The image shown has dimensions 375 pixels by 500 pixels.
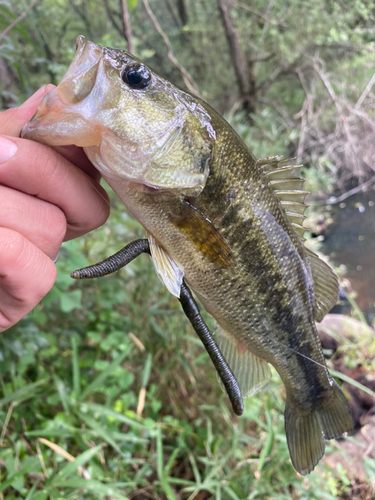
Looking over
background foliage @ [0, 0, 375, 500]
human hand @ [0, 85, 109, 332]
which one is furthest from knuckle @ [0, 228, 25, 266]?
background foliage @ [0, 0, 375, 500]

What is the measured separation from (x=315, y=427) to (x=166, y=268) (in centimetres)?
88

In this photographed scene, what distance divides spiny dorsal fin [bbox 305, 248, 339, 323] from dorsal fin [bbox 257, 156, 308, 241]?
0.13 metres

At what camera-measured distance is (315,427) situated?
1.24 metres

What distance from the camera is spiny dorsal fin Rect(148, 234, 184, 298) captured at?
887 mm

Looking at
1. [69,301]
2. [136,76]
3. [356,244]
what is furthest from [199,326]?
[356,244]

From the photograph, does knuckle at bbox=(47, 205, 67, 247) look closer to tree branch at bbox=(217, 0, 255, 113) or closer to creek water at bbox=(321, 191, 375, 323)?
creek water at bbox=(321, 191, 375, 323)

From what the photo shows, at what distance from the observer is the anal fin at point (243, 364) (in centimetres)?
118

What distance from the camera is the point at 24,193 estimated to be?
0.87 m

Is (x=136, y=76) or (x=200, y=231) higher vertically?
(x=136, y=76)

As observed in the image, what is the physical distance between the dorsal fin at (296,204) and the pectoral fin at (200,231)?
0.28 metres

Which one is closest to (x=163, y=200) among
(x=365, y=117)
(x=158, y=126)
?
(x=158, y=126)

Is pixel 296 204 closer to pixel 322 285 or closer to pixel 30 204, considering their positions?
pixel 322 285

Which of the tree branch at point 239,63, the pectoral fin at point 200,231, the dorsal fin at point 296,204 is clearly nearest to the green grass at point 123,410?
the pectoral fin at point 200,231

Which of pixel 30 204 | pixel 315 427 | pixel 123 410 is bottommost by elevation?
pixel 123 410
